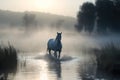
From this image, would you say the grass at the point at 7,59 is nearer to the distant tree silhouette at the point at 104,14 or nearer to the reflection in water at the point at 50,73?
the reflection in water at the point at 50,73

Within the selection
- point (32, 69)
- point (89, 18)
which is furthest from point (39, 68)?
point (89, 18)

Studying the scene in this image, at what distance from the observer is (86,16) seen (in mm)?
78062

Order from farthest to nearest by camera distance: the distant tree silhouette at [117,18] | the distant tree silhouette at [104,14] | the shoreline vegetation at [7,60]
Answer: the distant tree silhouette at [104,14], the distant tree silhouette at [117,18], the shoreline vegetation at [7,60]

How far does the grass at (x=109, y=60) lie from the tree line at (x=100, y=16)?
4792 cm

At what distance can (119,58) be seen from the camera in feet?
76.6

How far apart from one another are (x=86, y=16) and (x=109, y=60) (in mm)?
55000

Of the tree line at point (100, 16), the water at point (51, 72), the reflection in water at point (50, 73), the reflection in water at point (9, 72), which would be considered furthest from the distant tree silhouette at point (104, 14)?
the reflection in water at point (9, 72)

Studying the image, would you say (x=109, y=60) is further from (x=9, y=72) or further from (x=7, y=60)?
(x=7, y=60)

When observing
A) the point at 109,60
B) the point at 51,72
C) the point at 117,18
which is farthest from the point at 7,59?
the point at 117,18

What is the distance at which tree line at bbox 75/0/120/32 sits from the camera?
73.5m

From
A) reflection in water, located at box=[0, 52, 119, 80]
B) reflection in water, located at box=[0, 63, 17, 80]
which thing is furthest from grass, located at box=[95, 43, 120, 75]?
reflection in water, located at box=[0, 63, 17, 80]

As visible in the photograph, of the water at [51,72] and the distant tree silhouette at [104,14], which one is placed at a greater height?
the distant tree silhouette at [104,14]

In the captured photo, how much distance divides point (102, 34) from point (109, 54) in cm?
4822

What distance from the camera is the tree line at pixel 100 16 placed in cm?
7350
